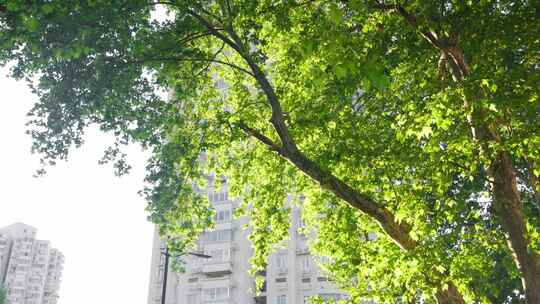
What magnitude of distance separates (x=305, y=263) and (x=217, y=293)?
999cm

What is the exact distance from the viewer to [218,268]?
2219 inches

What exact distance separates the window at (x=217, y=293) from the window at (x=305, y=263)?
8329mm

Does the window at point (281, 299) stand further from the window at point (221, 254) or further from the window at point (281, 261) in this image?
the window at point (221, 254)

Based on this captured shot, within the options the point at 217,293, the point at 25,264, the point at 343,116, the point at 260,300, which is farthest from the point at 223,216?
the point at 25,264

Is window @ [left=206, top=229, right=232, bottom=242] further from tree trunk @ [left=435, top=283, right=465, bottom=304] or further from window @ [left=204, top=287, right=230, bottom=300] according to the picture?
tree trunk @ [left=435, top=283, right=465, bottom=304]

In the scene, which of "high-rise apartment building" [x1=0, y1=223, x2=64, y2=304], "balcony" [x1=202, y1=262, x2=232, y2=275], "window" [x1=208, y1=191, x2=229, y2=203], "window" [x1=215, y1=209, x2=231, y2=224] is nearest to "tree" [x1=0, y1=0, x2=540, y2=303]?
"balcony" [x1=202, y1=262, x2=232, y2=275]

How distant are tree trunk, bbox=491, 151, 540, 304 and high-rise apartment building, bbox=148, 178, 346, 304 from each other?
4149cm

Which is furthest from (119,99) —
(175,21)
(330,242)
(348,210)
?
(330,242)

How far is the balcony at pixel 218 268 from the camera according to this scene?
56062mm

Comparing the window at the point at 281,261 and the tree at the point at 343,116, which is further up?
the window at the point at 281,261

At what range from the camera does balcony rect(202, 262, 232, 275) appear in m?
56.1

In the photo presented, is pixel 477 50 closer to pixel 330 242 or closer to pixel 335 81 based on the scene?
pixel 335 81

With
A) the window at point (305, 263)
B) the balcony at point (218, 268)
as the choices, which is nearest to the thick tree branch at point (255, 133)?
the window at point (305, 263)

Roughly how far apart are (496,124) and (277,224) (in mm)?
7472
